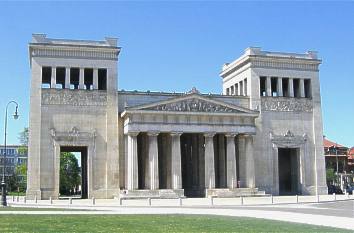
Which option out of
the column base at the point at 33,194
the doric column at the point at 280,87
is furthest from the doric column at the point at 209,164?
the column base at the point at 33,194

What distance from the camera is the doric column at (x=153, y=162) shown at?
70125mm

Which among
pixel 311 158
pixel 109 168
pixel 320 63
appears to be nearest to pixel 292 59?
pixel 320 63

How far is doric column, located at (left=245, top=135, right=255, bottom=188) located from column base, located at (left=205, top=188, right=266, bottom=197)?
181cm

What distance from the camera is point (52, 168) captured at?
70062 mm

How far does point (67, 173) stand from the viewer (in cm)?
12394

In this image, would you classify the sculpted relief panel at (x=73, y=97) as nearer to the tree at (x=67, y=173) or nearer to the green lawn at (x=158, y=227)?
the green lawn at (x=158, y=227)

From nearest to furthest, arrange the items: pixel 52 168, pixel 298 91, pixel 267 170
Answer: pixel 52 168, pixel 267 170, pixel 298 91

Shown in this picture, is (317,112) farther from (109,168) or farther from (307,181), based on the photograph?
(109,168)

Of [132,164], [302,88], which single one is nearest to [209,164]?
[132,164]

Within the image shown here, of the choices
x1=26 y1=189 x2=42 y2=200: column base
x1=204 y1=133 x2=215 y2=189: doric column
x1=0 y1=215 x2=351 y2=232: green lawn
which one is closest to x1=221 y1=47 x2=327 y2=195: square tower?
x1=204 y1=133 x2=215 y2=189: doric column

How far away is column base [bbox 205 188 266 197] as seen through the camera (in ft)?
232

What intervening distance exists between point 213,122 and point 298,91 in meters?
19.0

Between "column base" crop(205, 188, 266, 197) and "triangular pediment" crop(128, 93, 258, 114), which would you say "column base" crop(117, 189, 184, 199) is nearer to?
"column base" crop(205, 188, 266, 197)

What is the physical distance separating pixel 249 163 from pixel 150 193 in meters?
16.4
